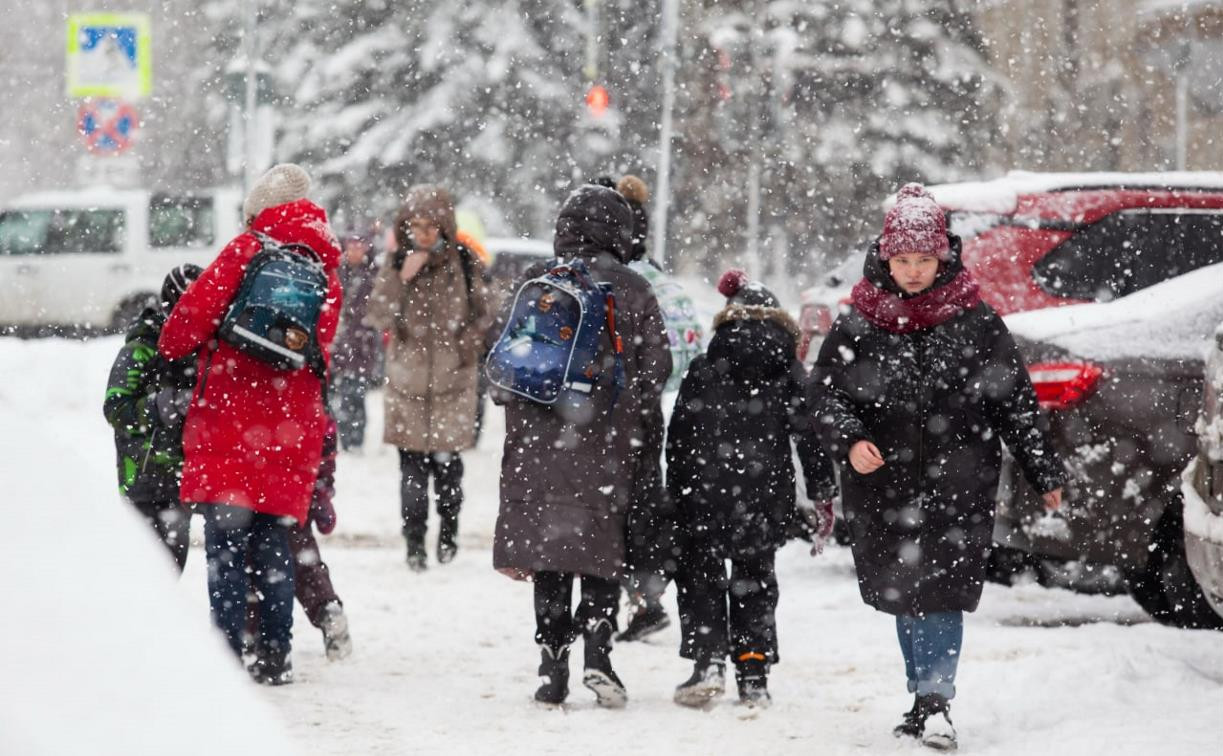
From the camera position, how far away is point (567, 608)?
5699 mm

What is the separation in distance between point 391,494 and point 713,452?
6358 millimetres

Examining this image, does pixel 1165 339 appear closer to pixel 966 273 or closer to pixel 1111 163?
pixel 966 273

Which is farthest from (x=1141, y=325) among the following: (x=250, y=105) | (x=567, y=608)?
(x=250, y=105)

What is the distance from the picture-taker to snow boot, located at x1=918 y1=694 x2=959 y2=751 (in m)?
5.04

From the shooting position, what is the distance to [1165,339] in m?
6.35

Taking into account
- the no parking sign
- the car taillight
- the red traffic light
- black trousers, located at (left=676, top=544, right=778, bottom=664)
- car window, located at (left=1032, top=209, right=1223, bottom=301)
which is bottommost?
black trousers, located at (left=676, top=544, right=778, bottom=664)

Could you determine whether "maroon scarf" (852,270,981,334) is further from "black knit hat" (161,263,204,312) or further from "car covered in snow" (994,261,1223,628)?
"black knit hat" (161,263,204,312)

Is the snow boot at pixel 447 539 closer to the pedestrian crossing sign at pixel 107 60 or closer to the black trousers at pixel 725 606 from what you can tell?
the black trousers at pixel 725 606

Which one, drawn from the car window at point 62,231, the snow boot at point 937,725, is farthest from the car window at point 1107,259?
the car window at point 62,231

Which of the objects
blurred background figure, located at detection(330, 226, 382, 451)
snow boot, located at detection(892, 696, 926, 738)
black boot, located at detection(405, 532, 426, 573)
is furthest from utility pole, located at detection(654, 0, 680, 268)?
snow boot, located at detection(892, 696, 926, 738)

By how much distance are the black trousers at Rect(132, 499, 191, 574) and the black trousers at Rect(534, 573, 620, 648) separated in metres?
1.29

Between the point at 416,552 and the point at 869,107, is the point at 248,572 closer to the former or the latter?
the point at 416,552

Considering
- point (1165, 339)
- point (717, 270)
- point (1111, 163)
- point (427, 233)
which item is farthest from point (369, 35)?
point (1165, 339)

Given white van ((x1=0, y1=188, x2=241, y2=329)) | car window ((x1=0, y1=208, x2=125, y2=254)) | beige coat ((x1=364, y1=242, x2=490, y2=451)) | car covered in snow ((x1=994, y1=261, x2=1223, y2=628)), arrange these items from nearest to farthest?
1. car covered in snow ((x1=994, y1=261, x2=1223, y2=628))
2. beige coat ((x1=364, y1=242, x2=490, y2=451))
3. white van ((x1=0, y1=188, x2=241, y2=329))
4. car window ((x1=0, y1=208, x2=125, y2=254))
